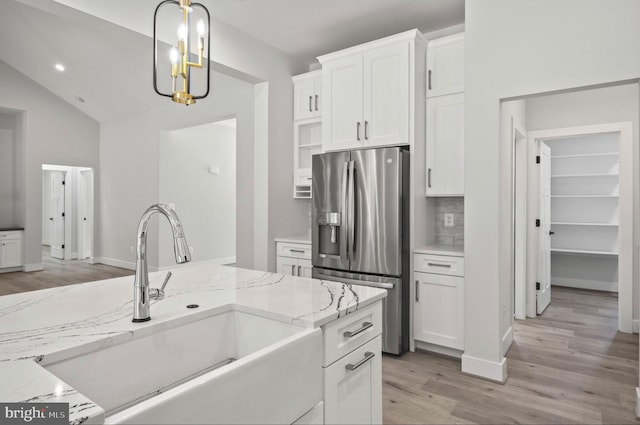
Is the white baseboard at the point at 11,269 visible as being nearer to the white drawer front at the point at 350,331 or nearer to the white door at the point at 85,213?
the white door at the point at 85,213

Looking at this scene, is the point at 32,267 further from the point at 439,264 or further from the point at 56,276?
the point at 439,264

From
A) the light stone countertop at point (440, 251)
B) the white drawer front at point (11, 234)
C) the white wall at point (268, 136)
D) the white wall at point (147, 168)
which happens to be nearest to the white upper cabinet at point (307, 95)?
the white wall at point (268, 136)

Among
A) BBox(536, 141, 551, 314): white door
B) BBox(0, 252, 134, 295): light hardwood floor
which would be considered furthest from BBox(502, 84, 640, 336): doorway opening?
BBox(0, 252, 134, 295): light hardwood floor

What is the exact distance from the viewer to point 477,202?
2.82 meters

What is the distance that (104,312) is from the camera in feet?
4.28

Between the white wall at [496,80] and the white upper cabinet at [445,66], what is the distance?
1.14 ft

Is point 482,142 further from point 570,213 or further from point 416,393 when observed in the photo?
point 570,213

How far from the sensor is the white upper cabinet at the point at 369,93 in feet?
10.7

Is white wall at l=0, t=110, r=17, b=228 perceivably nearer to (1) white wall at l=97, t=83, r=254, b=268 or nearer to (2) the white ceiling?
(2) the white ceiling

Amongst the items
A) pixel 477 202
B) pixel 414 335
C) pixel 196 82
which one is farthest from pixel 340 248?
pixel 196 82

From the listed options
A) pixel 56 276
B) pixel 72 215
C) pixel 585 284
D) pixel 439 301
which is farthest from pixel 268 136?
pixel 72 215

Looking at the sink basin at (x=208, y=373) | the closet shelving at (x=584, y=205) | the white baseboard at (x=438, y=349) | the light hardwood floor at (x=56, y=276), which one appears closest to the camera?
the sink basin at (x=208, y=373)

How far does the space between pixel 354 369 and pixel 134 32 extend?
2765 mm

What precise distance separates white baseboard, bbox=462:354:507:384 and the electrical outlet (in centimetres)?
123
